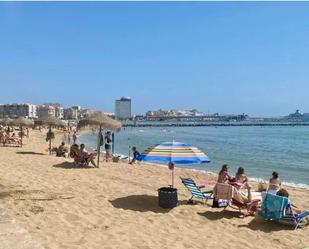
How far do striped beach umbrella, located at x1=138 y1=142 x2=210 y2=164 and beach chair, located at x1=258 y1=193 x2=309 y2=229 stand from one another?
1.62 m

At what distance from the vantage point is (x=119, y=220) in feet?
25.9

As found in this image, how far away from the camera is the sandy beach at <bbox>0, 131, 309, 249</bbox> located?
678cm

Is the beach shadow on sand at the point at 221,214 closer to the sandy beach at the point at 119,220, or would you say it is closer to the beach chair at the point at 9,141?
the sandy beach at the point at 119,220

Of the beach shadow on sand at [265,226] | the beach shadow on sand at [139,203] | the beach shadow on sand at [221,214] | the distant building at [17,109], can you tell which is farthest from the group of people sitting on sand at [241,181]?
the distant building at [17,109]

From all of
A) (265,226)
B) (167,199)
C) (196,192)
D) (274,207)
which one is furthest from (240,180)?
(167,199)

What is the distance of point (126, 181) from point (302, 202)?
16.4ft

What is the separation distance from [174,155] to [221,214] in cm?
157

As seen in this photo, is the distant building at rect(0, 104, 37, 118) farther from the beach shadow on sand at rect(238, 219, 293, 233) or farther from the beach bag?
the beach shadow on sand at rect(238, 219, 293, 233)

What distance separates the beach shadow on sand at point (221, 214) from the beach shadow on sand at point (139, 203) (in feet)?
2.72

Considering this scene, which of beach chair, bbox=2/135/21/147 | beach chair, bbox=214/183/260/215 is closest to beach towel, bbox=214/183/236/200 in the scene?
beach chair, bbox=214/183/260/215

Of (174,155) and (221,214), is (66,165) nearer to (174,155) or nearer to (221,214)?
(174,155)

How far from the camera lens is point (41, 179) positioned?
1163 cm

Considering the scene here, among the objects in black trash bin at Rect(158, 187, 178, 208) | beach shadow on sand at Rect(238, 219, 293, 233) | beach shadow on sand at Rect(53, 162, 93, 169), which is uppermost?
beach shadow on sand at Rect(53, 162, 93, 169)

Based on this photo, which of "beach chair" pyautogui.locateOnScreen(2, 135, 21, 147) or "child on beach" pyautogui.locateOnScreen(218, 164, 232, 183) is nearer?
"child on beach" pyautogui.locateOnScreen(218, 164, 232, 183)
